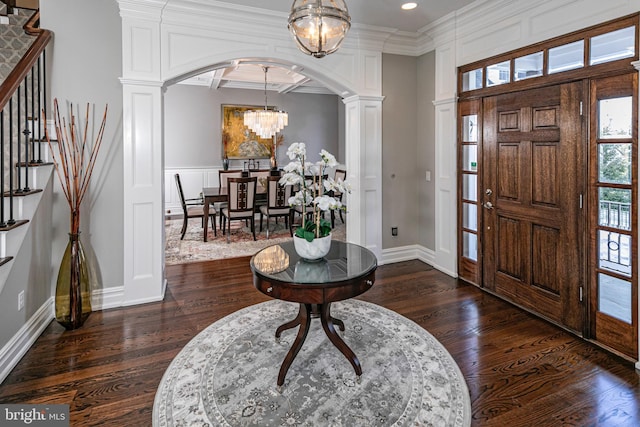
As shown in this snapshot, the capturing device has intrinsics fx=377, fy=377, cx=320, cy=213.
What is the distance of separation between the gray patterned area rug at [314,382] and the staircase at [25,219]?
1.13m

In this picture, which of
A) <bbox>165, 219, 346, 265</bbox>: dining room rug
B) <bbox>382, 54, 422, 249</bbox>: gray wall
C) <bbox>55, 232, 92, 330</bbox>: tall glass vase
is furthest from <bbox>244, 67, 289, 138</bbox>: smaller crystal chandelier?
<bbox>55, 232, 92, 330</bbox>: tall glass vase

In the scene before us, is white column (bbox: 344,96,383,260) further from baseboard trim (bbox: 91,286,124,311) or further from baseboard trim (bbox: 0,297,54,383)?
baseboard trim (bbox: 0,297,54,383)

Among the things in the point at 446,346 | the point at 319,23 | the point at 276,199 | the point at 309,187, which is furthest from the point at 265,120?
the point at 446,346

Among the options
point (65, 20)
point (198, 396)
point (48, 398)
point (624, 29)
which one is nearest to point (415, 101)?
point (624, 29)

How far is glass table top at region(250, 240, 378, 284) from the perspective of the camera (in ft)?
7.46

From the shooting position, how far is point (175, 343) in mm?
2875

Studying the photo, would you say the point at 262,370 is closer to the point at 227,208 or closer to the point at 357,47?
the point at 357,47

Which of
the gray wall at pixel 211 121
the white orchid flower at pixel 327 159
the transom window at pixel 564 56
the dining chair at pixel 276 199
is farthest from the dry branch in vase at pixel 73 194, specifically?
the gray wall at pixel 211 121

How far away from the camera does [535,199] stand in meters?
3.37

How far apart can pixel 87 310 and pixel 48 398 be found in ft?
3.96

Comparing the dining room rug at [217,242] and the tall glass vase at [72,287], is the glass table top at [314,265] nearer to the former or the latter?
the tall glass vase at [72,287]

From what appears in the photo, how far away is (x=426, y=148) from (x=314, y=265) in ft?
9.77

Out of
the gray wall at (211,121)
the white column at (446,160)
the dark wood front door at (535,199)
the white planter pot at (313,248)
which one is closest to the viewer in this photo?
the white planter pot at (313,248)
